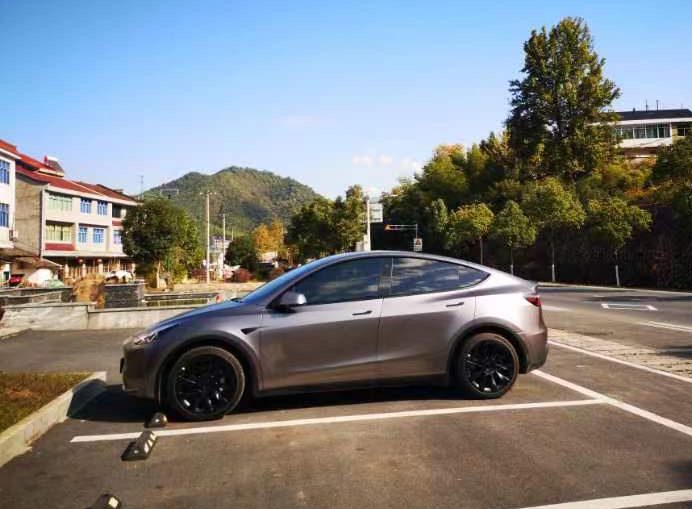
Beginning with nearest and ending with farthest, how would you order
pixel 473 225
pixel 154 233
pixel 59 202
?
pixel 154 233, pixel 473 225, pixel 59 202

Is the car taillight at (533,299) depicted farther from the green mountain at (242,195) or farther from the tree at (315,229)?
the green mountain at (242,195)

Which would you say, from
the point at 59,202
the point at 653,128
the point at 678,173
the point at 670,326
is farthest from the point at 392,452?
the point at 653,128

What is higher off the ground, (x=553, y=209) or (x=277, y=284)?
(x=553, y=209)

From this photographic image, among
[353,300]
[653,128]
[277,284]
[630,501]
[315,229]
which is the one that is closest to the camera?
[630,501]

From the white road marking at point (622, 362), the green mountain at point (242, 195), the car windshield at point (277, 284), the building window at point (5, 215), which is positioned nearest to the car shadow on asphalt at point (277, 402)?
the car windshield at point (277, 284)

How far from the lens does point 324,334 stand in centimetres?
552

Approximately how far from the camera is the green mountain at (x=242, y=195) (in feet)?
478

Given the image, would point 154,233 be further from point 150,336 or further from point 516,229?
point 150,336

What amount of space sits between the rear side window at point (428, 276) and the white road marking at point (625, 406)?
1.66 m

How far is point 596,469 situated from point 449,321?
211 centimetres

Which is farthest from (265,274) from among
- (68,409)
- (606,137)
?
(68,409)

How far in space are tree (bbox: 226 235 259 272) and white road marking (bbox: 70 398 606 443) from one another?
196 ft

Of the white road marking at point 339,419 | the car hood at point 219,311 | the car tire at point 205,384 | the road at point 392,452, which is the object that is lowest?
the road at point 392,452

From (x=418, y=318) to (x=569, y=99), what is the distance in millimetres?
47682
